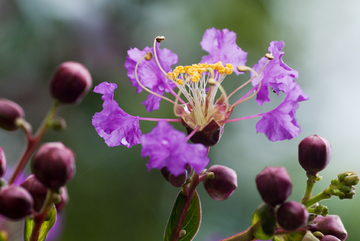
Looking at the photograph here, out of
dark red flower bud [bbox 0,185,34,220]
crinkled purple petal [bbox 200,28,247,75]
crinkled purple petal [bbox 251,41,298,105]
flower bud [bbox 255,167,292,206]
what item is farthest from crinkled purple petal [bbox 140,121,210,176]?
crinkled purple petal [bbox 200,28,247,75]

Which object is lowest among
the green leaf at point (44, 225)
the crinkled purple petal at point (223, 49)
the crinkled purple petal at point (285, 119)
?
the green leaf at point (44, 225)

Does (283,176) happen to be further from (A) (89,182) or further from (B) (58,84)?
(A) (89,182)

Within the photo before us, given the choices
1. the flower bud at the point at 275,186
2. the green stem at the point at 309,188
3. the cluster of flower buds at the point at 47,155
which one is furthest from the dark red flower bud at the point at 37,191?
the green stem at the point at 309,188

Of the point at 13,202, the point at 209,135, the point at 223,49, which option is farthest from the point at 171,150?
the point at 223,49

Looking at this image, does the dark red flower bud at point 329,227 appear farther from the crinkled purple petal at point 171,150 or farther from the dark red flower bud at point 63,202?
the dark red flower bud at point 63,202

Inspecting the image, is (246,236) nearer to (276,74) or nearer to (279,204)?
(279,204)

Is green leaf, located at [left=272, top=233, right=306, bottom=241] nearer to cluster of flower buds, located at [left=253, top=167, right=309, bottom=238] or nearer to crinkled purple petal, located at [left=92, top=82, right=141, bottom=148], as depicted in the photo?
cluster of flower buds, located at [left=253, top=167, right=309, bottom=238]
